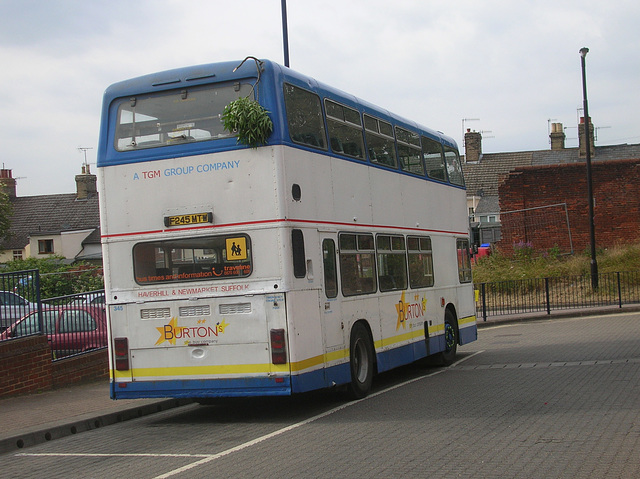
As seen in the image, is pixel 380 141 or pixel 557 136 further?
pixel 557 136

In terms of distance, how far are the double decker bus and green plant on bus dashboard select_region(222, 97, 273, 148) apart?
12 centimetres

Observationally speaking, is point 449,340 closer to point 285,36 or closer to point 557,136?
point 285,36

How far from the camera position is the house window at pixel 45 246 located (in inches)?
2538

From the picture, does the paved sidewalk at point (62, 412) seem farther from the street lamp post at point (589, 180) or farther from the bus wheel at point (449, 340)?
the street lamp post at point (589, 180)

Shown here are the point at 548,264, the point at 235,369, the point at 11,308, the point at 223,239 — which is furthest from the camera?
the point at 548,264

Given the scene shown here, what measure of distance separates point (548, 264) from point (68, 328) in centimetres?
2527

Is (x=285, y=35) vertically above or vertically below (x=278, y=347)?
above

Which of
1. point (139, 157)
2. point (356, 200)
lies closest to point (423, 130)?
point (356, 200)

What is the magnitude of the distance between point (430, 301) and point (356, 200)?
4126 mm

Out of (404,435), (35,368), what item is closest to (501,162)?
(35,368)

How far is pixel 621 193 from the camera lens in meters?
39.1

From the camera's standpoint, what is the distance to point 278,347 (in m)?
10.7

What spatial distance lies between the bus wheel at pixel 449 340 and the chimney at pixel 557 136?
55.1 m

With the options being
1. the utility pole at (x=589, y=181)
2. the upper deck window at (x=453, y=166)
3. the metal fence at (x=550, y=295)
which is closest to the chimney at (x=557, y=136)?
the utility pole at (x=589, y=181)
